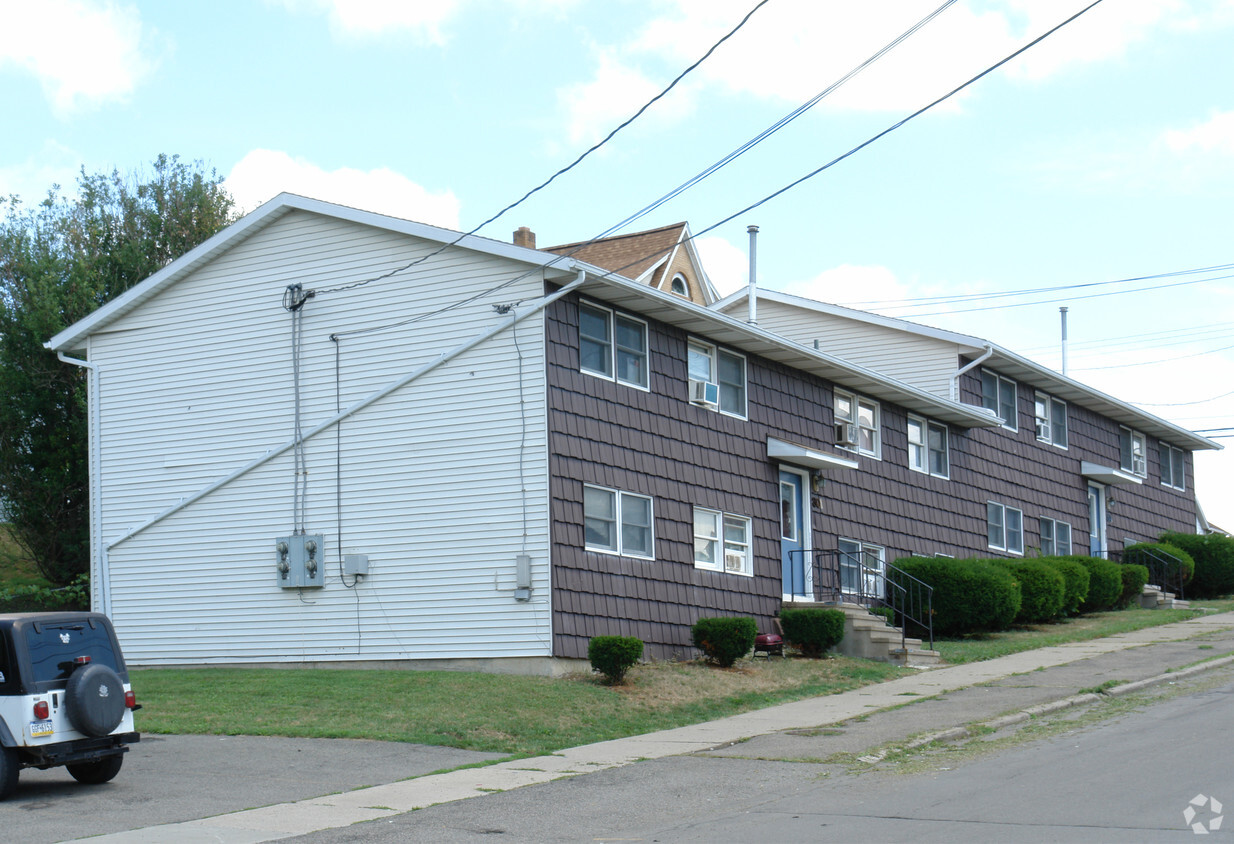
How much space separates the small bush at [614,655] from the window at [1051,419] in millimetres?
18542

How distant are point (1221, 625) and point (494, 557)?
14.9m

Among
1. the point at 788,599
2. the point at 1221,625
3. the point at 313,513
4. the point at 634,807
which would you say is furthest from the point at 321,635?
the point at 1221,625

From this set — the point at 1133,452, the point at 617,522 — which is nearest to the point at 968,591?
the point at 617,522

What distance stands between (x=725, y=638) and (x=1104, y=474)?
18823 mm

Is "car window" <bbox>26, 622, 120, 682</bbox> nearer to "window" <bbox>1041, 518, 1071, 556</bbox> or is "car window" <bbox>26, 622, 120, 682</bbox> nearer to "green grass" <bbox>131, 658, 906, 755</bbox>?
"green grass" <bbox>131, 658, 906, 755</bbox>

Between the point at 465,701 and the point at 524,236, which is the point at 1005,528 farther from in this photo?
the point at 465,701

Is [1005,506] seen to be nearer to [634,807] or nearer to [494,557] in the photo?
[494,557]

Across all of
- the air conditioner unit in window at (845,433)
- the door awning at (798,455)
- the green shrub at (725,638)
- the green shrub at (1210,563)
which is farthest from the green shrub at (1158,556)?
the green shrub at (725,638)

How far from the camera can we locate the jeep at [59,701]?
11000 millimetres

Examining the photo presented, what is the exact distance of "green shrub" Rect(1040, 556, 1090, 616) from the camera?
85.7ft

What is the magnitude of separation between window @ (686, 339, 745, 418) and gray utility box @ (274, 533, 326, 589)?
A: 646cm

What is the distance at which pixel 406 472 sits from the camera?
19484 millimetres

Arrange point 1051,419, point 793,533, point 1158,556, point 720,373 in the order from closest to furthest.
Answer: point 720,373, point 793,533, point 1051,419, point 1158,556

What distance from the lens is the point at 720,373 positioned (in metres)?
22.5
